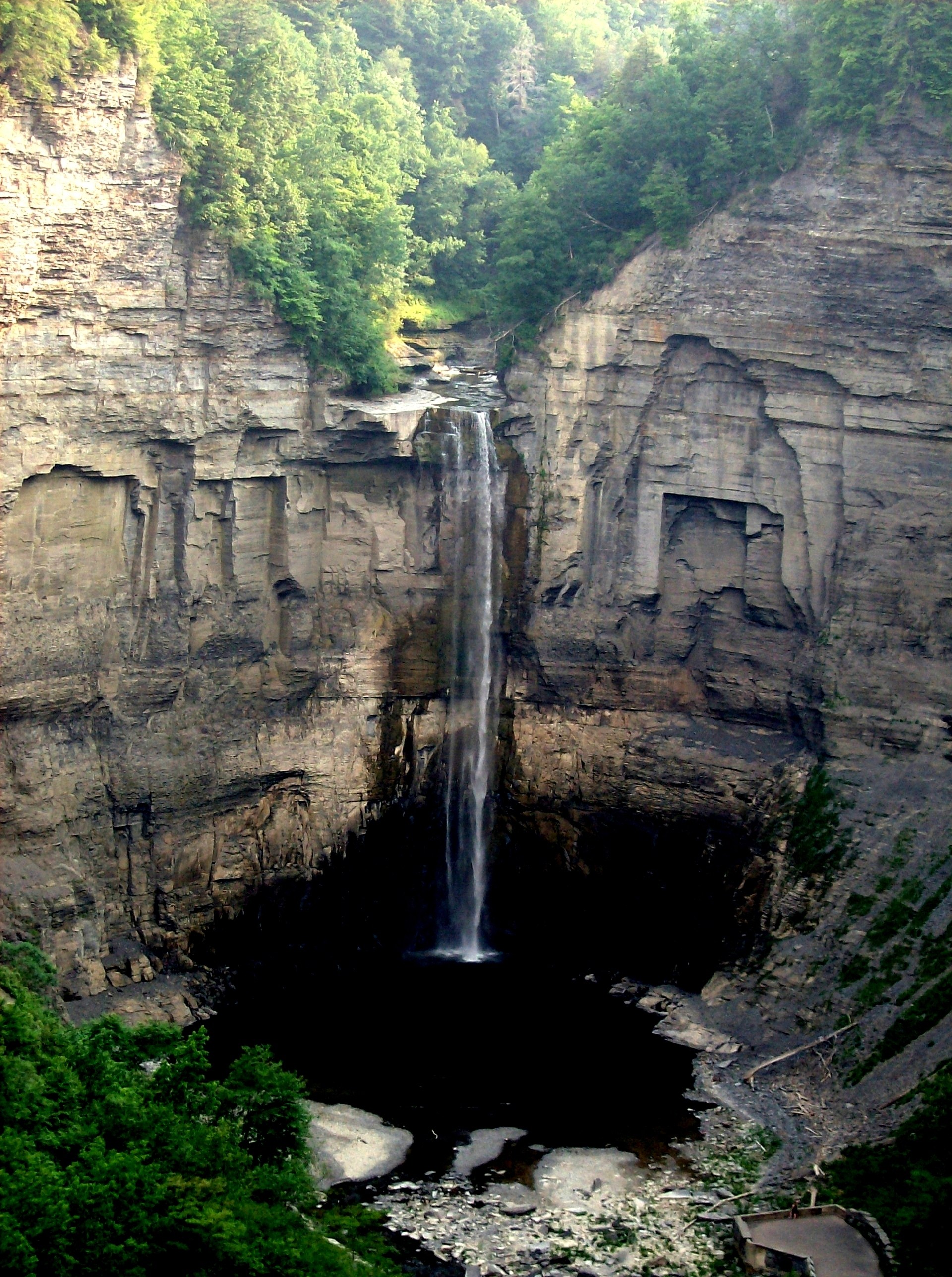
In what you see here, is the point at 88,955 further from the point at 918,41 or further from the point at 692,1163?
the point at 918,41

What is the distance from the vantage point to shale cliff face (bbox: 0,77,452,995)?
4519cm

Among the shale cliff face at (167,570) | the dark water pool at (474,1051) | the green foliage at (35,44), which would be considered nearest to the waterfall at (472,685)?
the shale cliff face at (167,570)

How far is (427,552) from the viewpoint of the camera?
54656 mm

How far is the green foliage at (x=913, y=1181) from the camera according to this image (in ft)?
114

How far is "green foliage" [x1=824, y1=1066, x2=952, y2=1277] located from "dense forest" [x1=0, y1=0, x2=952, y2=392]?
1027 inches

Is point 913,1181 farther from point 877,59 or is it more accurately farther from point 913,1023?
point 877,59

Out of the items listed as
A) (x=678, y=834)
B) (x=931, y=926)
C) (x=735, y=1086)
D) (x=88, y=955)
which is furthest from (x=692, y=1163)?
(x=88, y=955)

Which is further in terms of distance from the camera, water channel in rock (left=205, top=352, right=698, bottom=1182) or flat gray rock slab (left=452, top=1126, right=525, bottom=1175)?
water channel in rock (left=205, top=352, right=698, bottom=1182)

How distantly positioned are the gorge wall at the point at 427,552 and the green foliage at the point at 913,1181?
741 centimetres

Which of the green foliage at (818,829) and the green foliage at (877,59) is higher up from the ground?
the green foliage at (877,59)

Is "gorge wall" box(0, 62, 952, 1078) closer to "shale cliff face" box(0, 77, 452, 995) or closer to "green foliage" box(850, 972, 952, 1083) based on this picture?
"shale cliff face" box(0, 77, 452, 995)

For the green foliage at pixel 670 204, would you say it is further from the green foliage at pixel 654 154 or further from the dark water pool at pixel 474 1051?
the dark water pool at pixel 474 1051

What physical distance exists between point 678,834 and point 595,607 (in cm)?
726

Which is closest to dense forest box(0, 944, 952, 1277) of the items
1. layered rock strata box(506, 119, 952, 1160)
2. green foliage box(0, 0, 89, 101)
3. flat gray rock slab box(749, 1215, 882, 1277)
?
flat gray rock slab box(749, 1215, 882, 1277)
